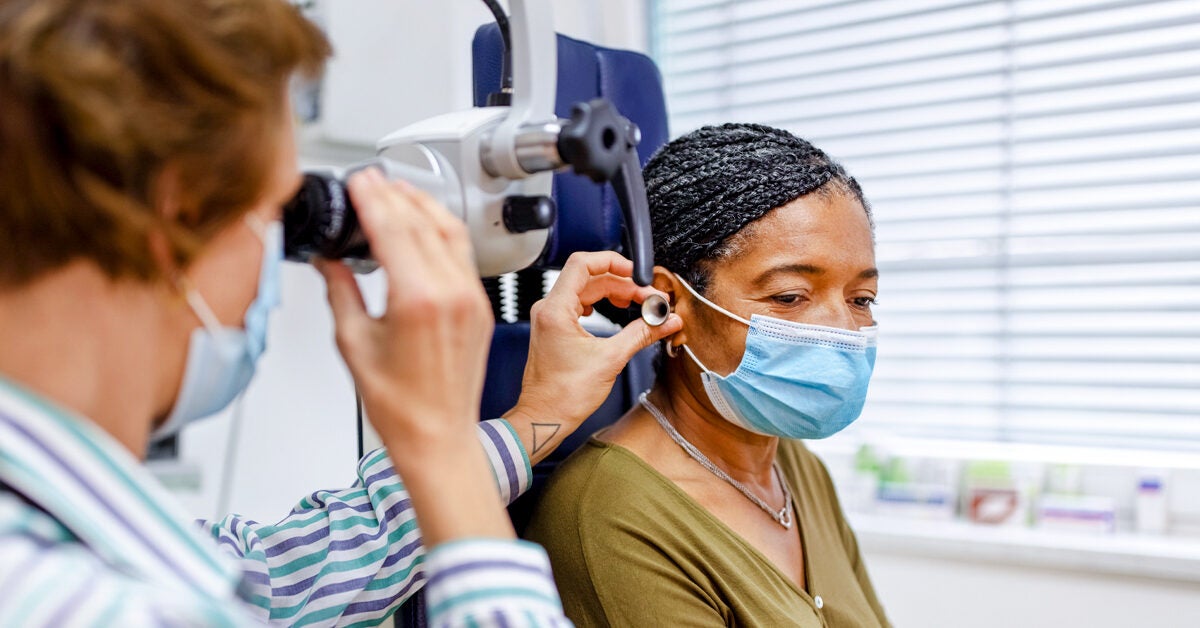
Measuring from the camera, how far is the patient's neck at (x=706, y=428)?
133 centimetres

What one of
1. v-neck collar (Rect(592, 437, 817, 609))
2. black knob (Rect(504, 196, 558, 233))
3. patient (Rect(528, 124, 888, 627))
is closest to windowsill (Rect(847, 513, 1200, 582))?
patient (Rect(528, 124, 888, 627))

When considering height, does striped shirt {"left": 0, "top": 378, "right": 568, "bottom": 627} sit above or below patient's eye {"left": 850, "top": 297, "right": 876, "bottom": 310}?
above

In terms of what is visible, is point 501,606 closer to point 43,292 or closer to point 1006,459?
point 43,292

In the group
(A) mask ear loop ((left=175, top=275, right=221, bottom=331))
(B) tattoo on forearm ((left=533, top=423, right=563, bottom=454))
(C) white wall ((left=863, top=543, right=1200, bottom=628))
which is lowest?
(C) white wall ((left=863, top=543, right=1200, bottom=628))

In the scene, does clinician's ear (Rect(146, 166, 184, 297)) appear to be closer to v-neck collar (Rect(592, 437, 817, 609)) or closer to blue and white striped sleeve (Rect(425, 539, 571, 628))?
blue and white striped sleeve (Rect(425, 539, 571, 628))

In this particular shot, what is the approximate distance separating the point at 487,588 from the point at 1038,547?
158 cm

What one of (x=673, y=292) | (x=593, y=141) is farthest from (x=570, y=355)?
(x=593, y=141)

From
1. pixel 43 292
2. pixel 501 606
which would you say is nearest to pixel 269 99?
pixel 43 292

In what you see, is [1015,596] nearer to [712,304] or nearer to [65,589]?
[712,304]

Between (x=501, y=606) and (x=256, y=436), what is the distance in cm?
169

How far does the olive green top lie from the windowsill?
76 centimetres

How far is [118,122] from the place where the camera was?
54cm

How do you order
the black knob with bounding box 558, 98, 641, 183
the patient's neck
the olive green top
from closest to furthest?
the black knob with bounding box 558, 98, 641, 183
the olive green top
the patient's neck

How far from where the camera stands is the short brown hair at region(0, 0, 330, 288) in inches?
21.1
